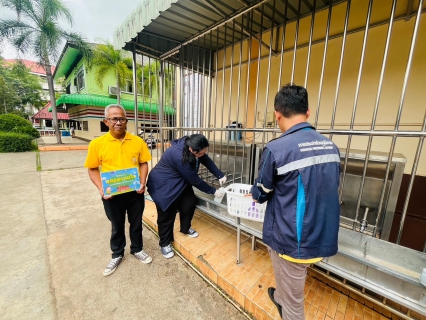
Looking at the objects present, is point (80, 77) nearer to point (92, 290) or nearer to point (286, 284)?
point (92, 290)

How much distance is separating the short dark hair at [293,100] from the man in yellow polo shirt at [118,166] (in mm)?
1582

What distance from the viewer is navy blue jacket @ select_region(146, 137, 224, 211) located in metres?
Answer: 2.31

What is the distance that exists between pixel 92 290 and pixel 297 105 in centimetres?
254

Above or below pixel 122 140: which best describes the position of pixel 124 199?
below

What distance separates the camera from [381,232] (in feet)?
6.27

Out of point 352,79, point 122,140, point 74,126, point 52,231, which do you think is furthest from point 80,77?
point 352,79

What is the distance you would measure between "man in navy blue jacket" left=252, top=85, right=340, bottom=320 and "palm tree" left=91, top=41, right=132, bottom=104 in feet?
45.0

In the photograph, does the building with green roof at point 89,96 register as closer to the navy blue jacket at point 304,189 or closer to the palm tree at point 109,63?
the palm tree at point 109,63

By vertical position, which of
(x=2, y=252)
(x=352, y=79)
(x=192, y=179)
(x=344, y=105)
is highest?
(x=352, y=79)

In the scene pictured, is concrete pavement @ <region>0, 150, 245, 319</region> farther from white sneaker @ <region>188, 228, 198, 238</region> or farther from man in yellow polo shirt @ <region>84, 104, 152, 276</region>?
white sneaker @ <region>188, 228, 198, 238</region>

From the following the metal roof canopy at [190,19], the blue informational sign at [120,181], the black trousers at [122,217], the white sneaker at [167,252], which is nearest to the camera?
the blue informational sign at [120,181]

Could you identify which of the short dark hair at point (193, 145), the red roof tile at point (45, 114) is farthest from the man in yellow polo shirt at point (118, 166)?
the red roof tile at point (45, 114)

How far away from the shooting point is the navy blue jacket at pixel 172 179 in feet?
7.57

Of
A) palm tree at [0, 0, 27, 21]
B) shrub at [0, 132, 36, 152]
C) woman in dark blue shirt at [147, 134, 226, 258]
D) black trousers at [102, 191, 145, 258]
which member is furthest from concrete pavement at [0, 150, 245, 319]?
palm tree at [0, 0, 27, 21]
